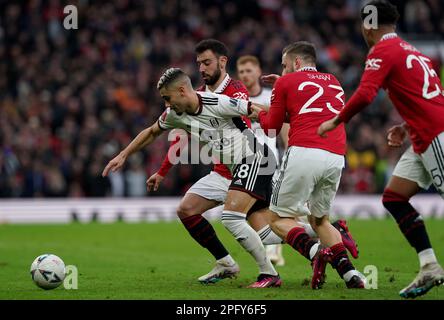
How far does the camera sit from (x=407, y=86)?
7.48 metres

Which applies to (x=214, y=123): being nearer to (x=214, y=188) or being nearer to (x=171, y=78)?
(x=171, y=78)

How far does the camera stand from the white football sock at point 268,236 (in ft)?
30.9

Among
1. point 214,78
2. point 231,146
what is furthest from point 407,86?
point 214,78

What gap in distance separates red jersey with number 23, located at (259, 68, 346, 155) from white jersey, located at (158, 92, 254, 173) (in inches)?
27.4

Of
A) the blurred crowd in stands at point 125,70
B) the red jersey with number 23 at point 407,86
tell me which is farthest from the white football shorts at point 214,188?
the blurred crowd in stands at point 125,70

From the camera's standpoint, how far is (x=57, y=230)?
18.2 meters

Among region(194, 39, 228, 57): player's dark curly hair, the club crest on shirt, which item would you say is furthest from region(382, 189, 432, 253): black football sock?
region(194, 39, 228, 57): player's dark curly hair

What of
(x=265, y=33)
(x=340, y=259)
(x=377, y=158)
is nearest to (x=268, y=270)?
(x=340, y=259)

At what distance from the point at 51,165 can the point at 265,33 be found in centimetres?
841

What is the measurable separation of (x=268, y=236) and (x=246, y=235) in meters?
0.61

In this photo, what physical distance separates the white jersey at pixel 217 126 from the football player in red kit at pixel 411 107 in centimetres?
173

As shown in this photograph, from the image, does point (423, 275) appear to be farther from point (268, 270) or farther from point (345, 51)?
point (345, 51)

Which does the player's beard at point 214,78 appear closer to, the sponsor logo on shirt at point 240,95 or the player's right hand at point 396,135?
the sponsor logo on shirt at point 240,95

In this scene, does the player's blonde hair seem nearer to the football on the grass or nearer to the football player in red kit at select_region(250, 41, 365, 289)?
the football player in red kit at select_region(250, 41, 365, 289)
